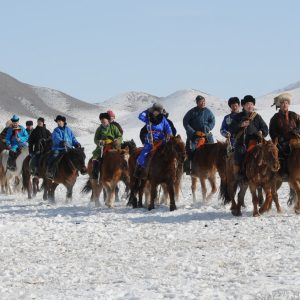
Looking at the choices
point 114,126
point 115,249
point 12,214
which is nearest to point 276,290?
point 115,249

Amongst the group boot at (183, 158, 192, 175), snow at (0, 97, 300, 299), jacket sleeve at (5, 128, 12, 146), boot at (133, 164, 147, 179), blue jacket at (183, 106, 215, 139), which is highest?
jacket sleeve at (5, 128, 12, 146)

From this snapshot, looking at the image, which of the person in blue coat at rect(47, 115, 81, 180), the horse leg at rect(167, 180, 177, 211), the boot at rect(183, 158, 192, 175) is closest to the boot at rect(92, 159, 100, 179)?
the person in blue coat at rect(47, 115, 81, 180)

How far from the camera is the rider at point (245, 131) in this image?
1426 cm

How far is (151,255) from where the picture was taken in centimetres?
1003

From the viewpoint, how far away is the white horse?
24.2m

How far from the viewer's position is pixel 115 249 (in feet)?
35.1

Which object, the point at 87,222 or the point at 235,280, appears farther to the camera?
the point at 87,222

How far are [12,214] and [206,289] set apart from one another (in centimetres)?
960

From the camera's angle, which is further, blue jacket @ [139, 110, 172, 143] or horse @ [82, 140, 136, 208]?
horse @ [82, 140, 136, 208]

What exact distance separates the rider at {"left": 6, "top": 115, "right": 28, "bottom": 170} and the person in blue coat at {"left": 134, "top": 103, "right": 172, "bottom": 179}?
354 inches

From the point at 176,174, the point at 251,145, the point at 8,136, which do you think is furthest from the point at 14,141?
the point at 251,145

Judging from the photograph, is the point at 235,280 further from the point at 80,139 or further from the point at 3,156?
the point at 80,139

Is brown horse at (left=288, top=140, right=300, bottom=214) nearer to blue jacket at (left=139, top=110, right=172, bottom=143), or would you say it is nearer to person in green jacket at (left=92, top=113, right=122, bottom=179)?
blue jacket at (left=139, top=110, right=172, bottom=143)

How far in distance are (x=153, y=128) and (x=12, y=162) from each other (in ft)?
30.9
